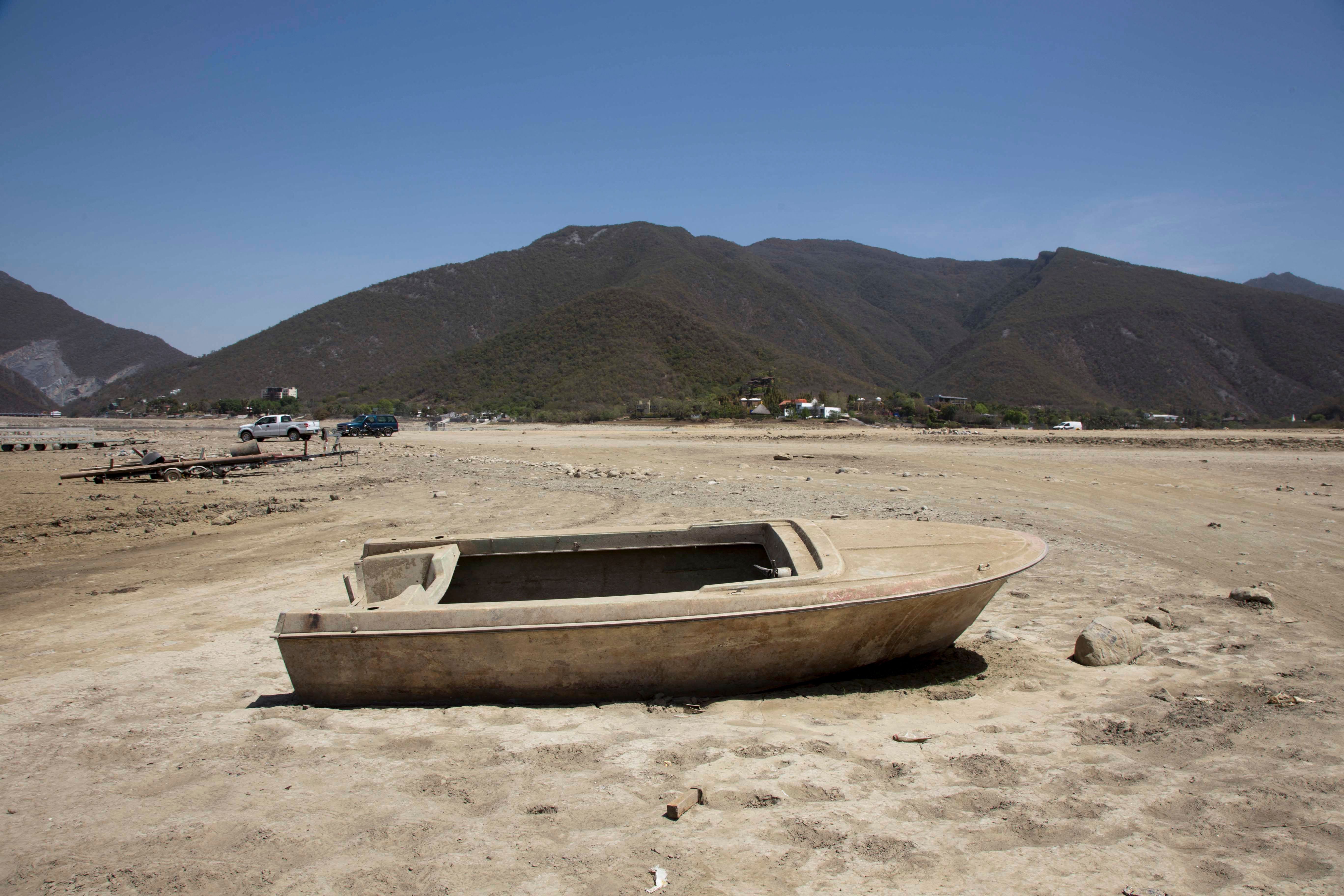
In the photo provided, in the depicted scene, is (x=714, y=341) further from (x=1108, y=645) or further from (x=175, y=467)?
(x=1108, y=645)

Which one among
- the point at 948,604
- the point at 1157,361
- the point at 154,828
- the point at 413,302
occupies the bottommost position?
the point at 154,828

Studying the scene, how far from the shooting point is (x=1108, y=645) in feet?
14.4

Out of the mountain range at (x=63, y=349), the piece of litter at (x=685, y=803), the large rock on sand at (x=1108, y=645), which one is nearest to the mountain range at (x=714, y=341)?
the mountain range at (x=63, y=349)

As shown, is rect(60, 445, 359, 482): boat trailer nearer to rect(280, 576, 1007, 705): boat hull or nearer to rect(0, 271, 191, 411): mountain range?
rect(280, 576, 1007, 705): boat hull

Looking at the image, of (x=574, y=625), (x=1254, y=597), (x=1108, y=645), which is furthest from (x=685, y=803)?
(x=1254, y=597)

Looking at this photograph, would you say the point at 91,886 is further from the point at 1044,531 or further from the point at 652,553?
the point at 1044,531

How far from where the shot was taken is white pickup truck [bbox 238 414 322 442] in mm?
30250

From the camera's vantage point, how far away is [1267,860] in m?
2.33

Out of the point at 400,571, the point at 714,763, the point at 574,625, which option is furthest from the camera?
the point at 400,571

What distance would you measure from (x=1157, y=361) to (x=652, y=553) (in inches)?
3224

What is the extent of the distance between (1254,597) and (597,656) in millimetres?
5751

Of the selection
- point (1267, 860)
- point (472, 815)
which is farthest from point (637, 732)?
point (1267, 860)

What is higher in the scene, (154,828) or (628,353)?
(628,353)

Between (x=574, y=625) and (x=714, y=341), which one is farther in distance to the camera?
(x=714, y=341)
